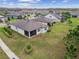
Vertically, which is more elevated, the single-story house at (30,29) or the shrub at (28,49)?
the single-story house at (30,29)

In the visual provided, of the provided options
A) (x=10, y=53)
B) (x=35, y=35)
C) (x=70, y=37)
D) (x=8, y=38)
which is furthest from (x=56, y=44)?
(x=8, y=38)

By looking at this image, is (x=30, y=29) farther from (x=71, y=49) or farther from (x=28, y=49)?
(x=71, y=49)

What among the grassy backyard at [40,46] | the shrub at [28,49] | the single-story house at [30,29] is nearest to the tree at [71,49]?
the grassy backyard at [40,46]

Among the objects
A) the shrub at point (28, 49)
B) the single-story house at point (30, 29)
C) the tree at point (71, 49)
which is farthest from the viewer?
the single-story house at point (30, 29)

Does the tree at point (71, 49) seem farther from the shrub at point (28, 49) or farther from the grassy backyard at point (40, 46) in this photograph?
the shrub at point (28, 49)

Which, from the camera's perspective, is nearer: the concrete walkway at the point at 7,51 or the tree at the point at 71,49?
the tree at the point at 71,49

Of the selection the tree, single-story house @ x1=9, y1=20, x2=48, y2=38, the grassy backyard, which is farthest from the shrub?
the tree

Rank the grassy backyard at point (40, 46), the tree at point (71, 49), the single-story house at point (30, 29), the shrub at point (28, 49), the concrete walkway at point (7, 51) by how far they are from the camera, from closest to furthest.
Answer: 1. the tree at point (71, 49)
2. the concrete walkway at point (7, 51)
3. the grassy backyard at point (40, 46)
4. the shrub at point (28, 49)
5. the single-story house at point (30, 29)

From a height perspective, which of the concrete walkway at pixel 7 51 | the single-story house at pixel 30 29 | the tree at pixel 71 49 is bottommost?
the concrete walkway at pixel 7 51

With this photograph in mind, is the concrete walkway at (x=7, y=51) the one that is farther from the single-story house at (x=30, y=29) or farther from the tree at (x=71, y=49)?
the tree at (x=71, y=49)

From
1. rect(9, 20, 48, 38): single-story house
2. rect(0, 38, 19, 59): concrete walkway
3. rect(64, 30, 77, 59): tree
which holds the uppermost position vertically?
rect(9, 20, 48, 38): single-story house

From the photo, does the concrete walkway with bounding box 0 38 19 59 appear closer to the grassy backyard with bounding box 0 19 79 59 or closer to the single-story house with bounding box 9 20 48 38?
the grassy backyard with bounding box 0 19 79 59
